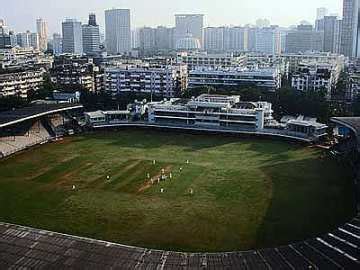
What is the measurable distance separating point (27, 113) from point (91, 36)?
82.3 m

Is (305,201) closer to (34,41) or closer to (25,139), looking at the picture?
(25,139)

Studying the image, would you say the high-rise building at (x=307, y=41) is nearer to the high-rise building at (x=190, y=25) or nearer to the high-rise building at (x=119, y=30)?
the high-rise building at (x=190, y=25)

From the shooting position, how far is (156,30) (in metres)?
148

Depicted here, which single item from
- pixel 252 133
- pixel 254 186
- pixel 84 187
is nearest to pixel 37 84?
pixel 252 133

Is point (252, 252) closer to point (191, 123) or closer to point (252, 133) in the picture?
point (252, 133)

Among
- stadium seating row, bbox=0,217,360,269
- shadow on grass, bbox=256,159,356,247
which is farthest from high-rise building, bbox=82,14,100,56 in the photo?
stadium seating row, bbox=0,217,360,269

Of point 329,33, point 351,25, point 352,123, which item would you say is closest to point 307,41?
point 329,33

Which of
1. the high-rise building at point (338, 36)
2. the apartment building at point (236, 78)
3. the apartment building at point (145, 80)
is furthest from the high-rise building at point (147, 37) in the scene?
the apartment building at point (145, 80)

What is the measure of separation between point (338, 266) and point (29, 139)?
25560 mm

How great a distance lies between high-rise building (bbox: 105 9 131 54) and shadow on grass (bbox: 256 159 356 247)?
11530 cm

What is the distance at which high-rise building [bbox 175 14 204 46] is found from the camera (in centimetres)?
14425

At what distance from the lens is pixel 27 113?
33.7 metres

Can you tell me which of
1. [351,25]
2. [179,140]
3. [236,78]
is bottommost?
[179,140]

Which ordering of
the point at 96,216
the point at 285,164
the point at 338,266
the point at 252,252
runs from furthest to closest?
the point at 285,164
the point at 96,216
the point at 252,252
the point at 338,266
